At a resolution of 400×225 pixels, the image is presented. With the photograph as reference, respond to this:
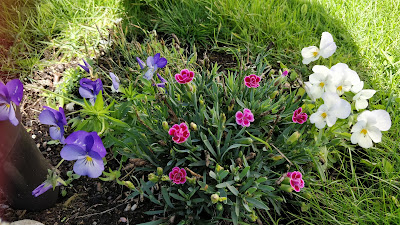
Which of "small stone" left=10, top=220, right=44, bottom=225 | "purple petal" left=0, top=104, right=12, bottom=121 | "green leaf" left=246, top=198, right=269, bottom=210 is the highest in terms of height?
"purple petal" left=0, top=104, right=12, bottom=121

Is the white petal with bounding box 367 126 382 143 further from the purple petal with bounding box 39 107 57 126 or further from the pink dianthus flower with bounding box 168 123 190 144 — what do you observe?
the purple petal with bounding box 39 107 57 126

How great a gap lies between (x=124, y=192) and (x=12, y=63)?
4.67ft

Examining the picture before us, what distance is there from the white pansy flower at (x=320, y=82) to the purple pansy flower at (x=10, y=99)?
1.19m

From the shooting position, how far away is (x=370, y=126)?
1.44 m

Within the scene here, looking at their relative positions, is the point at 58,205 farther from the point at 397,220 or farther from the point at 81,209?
the point at 397,220

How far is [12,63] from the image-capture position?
252 cm

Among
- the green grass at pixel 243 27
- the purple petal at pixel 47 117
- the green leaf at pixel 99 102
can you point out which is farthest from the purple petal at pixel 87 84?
the green grass at pixel 243 27

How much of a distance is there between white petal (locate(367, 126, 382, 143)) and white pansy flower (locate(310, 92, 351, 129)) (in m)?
0.14

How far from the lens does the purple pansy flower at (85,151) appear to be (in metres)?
1.32

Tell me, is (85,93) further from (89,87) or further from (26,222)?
(26,222)

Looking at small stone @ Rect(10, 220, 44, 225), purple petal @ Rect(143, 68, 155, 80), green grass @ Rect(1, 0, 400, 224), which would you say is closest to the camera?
small stone @ Rect(10, 220, 44, 225)

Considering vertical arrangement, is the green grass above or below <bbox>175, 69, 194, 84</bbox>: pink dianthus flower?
below

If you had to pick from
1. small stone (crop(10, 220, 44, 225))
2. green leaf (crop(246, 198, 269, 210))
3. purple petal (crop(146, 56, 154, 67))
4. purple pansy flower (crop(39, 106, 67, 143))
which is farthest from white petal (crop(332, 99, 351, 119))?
small stone (crop(10, 220, 44, 225))

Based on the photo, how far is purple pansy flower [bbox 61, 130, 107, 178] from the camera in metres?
1.32
